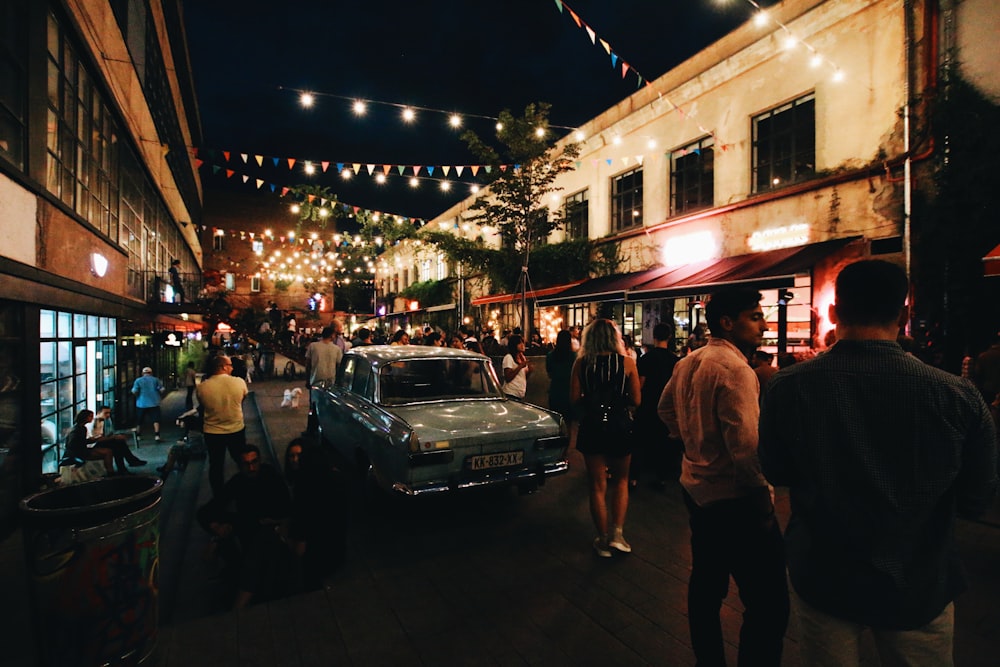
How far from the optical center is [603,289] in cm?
1398

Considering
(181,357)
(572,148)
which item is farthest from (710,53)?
(181,357)

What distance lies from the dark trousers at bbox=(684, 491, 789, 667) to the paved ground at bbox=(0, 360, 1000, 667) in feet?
1.80

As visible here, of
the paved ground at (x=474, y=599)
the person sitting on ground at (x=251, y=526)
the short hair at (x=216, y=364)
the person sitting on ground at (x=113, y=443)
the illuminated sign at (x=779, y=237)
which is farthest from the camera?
the illuminated sign at (x=779, y=237)

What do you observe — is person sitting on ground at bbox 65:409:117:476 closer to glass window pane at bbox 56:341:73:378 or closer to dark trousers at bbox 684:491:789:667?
glass window pane at bbox 56:341:73:378

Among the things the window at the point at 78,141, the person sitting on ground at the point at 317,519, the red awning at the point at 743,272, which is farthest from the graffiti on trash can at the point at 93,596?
the red awning at the point at 743,272

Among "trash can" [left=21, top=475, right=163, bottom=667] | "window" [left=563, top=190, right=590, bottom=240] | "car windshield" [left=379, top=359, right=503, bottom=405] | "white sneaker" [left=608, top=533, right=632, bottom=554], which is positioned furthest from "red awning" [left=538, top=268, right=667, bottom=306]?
"trash can" [left=21, top=475, right=163, bottom=667]

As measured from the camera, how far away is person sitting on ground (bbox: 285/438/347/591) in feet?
12.5

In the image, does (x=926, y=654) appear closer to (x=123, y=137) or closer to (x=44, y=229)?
(x=44, y=229)

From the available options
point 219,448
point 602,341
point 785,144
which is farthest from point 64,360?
point 785,144

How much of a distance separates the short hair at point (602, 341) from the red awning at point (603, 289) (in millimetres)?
8377

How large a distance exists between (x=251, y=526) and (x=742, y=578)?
353 cm

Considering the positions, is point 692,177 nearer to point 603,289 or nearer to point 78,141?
point 603,289

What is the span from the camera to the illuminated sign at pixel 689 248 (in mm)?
12555

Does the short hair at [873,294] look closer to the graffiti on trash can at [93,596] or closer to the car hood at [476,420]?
the car hood at [476,420]
